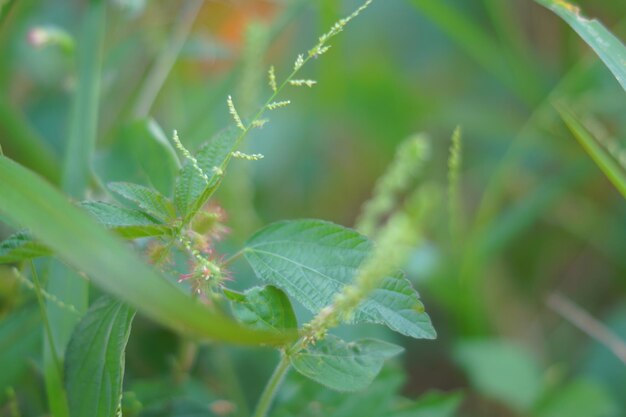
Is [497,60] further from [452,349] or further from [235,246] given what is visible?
[235,246]

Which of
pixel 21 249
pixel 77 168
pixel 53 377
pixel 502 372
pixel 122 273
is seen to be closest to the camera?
pixel 122 273

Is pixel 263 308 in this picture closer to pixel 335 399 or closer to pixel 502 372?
pixel 335 399

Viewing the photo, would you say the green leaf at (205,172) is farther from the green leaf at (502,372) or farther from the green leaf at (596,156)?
the green leaf at (502,372)

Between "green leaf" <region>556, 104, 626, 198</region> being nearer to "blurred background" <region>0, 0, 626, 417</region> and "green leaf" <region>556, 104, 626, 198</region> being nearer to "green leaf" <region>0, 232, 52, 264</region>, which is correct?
"blurred background" <region>0, 0, 626, 417</region>

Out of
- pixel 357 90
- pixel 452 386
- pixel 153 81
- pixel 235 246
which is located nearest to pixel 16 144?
pixel 153 81

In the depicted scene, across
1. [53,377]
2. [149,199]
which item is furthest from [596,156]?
[53,377]
